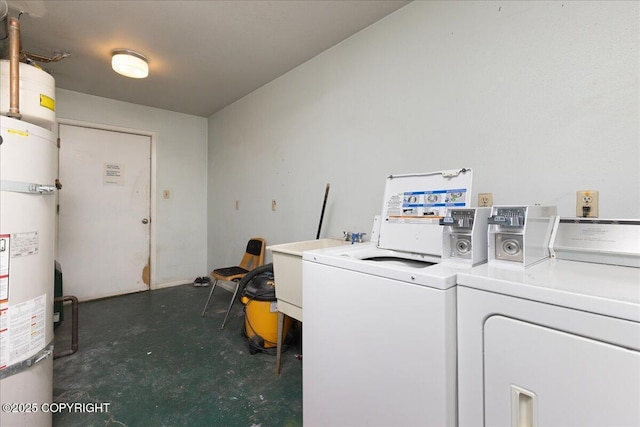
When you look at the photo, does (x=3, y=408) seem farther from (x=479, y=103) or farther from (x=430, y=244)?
(x=479, y=103)

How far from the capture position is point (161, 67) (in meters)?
2.66

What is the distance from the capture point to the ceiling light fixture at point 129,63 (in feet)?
7.64

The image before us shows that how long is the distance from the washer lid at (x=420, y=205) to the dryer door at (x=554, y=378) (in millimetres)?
548

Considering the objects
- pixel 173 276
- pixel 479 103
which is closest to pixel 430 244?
pixel 479 103

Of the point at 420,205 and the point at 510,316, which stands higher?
the point at 420,205

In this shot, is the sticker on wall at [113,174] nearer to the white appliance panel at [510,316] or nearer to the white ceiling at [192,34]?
the white ceiling at [192,34]

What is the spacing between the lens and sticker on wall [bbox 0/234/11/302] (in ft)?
3.77

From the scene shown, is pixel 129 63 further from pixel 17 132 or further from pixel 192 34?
pixel 17 132

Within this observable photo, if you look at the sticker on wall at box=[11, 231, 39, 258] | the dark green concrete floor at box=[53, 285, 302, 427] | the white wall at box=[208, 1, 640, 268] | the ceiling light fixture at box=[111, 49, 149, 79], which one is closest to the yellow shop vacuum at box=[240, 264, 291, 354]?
the dark green concrete floor at box=[53, 285, 302, 427]

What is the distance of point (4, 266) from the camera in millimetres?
1154

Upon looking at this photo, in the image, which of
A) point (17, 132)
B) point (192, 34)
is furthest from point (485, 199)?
point (192, 34)

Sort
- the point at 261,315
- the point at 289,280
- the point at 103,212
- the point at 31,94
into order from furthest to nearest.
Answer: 1. the point at 103,212
2. the point at 261,315
3. the point at 289,280
4. the point at 31,94

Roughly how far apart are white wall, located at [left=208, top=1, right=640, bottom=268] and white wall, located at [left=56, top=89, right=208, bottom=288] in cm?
178

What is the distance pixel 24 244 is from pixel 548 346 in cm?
192
